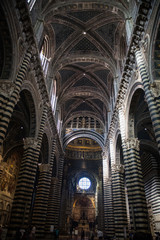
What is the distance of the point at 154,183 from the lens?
19203 mm

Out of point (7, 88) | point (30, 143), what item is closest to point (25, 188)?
point (30, 143)

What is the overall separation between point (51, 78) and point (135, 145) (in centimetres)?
1103

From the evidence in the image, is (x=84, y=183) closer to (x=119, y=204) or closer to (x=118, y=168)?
(x=118, y=168)

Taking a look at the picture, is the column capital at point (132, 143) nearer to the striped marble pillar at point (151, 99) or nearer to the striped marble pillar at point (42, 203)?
the striped marble pillar at point (151, 99)

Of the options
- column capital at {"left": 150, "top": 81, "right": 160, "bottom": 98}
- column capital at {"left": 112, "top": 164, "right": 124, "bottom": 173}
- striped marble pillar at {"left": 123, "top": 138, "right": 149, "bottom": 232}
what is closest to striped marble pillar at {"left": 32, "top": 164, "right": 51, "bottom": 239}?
column capital at {"left": 112, "top": 164, "right": 124, "bottom": 173}

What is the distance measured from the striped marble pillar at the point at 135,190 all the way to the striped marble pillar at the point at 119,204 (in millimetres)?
3319

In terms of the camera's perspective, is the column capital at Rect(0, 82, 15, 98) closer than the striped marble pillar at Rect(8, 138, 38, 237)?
Yes

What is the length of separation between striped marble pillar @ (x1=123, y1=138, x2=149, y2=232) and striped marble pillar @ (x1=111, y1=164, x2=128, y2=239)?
3.32 metres

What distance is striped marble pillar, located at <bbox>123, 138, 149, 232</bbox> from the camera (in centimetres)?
1020

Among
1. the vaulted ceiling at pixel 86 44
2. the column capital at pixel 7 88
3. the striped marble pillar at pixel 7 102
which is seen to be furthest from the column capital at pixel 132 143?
the column capital at pixel 7 88

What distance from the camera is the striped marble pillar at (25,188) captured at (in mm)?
10980

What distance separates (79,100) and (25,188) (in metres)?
18.3

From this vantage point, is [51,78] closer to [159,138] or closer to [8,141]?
[8,141]

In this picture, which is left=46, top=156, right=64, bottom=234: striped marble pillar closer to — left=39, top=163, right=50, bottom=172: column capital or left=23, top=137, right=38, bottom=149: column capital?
left=39, top=163, right=50, bottom=172: column capital
